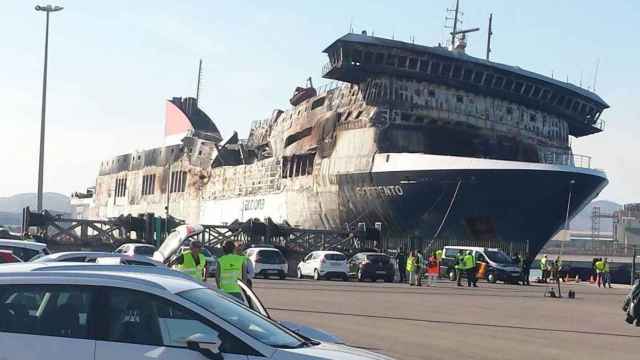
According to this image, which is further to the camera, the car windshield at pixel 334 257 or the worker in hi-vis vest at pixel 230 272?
the car windshield at pixel 334 257

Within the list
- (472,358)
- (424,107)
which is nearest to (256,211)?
(424,107)

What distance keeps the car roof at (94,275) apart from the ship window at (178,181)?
209 ft

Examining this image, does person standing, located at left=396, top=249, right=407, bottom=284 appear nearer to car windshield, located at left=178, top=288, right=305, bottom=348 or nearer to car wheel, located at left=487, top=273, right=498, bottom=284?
car wheel, located at left=487, top=273, right=498, bottom=284

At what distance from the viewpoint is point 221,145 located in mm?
68000

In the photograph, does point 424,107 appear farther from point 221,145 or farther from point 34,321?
point 34,321

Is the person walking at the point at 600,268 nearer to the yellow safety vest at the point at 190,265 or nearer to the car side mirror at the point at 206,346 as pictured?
the yellow safety vest at the point at 190,265

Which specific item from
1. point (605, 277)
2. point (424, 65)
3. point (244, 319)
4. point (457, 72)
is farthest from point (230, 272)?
point (457, 72)

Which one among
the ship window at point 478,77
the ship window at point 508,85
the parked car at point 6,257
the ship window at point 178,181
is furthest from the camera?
the ship window at point 178,181

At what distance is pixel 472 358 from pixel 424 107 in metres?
36.3

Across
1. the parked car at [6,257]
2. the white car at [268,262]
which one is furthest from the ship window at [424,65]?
the parked car at [6,257]

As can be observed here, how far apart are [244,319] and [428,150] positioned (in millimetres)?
42279

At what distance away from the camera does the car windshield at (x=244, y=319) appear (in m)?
6.06

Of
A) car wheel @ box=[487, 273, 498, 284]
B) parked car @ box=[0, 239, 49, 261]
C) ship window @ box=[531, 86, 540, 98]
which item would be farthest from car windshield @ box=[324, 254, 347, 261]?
parked car @ box=[0, 239, 49, 261]

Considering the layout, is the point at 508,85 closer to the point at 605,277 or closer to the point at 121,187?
the point at 605,277
